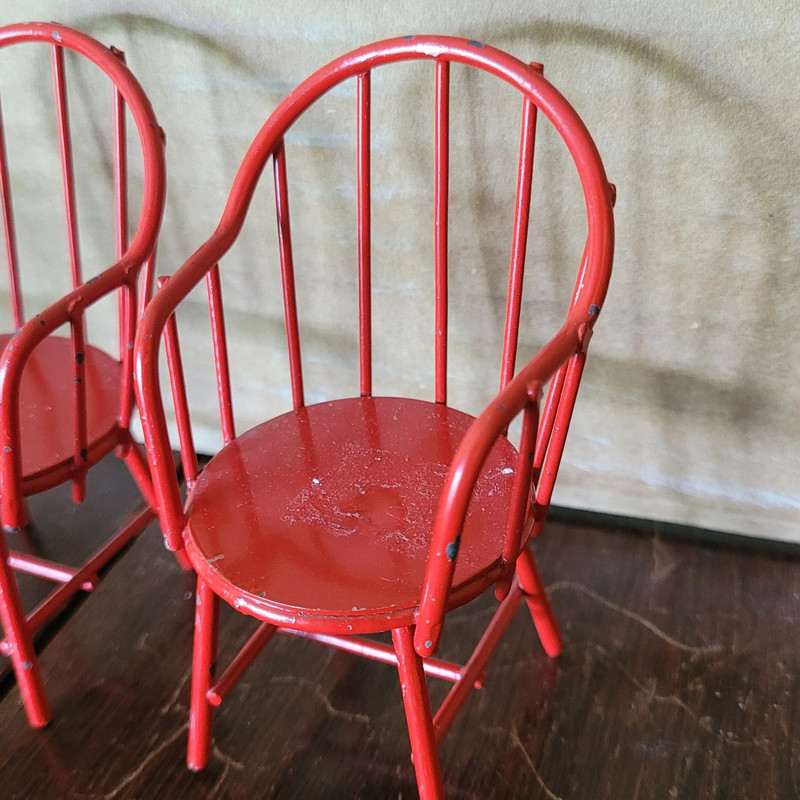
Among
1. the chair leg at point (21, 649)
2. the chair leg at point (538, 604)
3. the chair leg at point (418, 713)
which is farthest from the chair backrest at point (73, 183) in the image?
the chair leg at point (538, 604)

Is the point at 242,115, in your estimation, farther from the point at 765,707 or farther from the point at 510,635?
the point at 765,707

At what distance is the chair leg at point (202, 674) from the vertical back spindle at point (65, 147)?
1.54 feet

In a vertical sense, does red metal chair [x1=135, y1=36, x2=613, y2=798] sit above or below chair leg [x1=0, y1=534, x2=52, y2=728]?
above

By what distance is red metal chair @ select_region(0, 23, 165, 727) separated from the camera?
887 millimetres

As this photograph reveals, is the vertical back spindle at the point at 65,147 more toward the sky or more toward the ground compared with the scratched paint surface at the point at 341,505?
more toward the sky

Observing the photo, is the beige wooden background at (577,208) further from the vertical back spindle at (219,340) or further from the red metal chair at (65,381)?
the vertical back spindle at (219,340)

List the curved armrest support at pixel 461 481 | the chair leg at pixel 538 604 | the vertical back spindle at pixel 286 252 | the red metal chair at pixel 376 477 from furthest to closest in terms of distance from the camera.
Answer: the chair leg at pixel 538 604 → the vertical back spindle at pixel 286 252 → the red metal chair at pixel 376 477 → the curved armrest support at pixel 461 481

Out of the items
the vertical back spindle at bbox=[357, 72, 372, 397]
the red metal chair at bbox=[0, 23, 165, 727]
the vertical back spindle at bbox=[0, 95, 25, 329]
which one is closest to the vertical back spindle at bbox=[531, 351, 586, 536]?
the vertical back spindle at bbox=[357, 72, 372, 397]

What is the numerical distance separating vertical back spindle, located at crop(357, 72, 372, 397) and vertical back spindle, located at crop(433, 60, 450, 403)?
83mm

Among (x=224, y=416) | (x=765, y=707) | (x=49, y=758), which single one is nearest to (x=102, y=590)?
(x=49, y=758)

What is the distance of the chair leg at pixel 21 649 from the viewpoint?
1025 millimetres

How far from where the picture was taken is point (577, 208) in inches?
43.2

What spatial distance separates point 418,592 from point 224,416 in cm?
36

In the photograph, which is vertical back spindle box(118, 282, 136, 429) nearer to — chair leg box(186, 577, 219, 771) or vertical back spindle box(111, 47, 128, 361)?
vertical back spindle box(111, 47, 128, 361)
